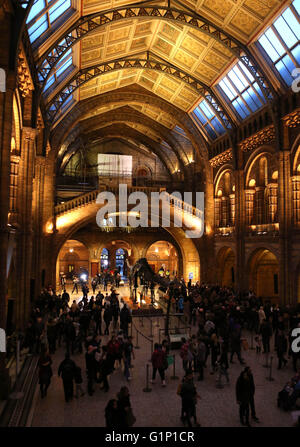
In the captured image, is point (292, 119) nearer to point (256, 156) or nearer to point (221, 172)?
point (256, 156)

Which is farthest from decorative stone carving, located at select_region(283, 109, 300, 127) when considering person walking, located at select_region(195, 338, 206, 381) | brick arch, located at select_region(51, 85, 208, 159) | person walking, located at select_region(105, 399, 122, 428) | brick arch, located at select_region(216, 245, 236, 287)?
person walking, located at select_region(105, 399, 122, 428)

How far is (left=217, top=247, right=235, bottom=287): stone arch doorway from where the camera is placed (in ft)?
79.0

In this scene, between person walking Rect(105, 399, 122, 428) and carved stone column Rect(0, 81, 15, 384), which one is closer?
person walking Rect(105, 399, 122, 428)

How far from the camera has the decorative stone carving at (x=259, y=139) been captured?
59.5 feet

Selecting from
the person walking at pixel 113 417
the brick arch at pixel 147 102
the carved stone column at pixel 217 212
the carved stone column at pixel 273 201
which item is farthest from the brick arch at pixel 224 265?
the person walking at pixel 113 417

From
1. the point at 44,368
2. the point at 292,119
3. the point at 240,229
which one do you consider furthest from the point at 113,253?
the point at 44,368

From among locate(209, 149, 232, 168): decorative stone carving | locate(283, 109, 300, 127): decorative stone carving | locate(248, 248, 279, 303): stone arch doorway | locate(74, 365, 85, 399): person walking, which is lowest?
locate(74, 365, 85, 399): person walking

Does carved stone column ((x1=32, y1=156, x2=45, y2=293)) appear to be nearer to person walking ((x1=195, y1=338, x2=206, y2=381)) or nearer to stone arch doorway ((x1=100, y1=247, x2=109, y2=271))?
person walking ((x1=195, y1=338, x2=206, y2=381))

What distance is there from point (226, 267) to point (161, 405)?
732 inches

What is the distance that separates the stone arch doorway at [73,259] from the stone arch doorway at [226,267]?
13.5 meters

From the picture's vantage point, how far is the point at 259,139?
19250mm

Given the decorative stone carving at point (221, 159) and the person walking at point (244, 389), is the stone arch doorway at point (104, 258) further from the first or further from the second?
the person walking at point (244, 389)

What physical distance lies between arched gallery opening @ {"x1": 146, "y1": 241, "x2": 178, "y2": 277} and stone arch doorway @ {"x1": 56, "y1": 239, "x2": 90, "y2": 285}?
22.3 feet

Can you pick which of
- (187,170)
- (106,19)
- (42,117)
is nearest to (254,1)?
(106,19)
